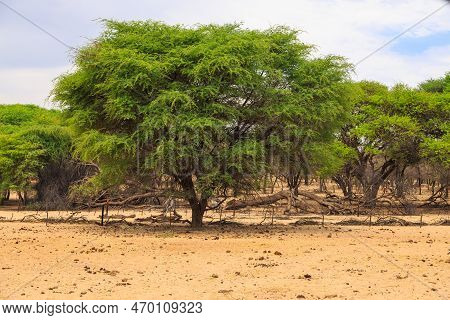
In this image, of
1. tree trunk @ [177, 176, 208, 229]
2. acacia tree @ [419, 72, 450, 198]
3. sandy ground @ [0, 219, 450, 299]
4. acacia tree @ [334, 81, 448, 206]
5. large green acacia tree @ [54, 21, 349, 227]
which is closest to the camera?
sandy ground @ [0, 219, 450, 299]

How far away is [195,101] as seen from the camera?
69.3 feet

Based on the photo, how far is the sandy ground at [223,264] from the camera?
429 inches

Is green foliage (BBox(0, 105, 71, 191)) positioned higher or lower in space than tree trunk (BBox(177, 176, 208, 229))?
higher

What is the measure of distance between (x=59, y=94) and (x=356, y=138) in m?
20.9

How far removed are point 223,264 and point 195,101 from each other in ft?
26.5

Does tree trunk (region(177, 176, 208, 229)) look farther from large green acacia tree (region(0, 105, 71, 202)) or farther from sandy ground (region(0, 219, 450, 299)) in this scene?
large green acacia tree (region(0, 105, 71, 202))

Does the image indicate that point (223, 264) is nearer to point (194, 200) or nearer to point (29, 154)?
point (194, 200)

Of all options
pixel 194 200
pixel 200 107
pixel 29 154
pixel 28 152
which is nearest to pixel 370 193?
pixel 194 200

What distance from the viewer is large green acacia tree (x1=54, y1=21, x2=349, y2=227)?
2047 centimetres

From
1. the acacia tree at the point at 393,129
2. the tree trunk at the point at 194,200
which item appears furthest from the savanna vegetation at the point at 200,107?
the acacia tree at the point at 393,129

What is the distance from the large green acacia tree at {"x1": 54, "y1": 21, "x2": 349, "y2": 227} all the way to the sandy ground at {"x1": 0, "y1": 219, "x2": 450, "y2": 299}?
2283mm

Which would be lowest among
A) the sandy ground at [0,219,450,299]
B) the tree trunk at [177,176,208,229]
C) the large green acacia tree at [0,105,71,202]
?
the sandy ground at [0,219,450,299]

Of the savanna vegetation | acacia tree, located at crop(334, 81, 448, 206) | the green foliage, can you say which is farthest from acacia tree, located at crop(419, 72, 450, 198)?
the green foliage
